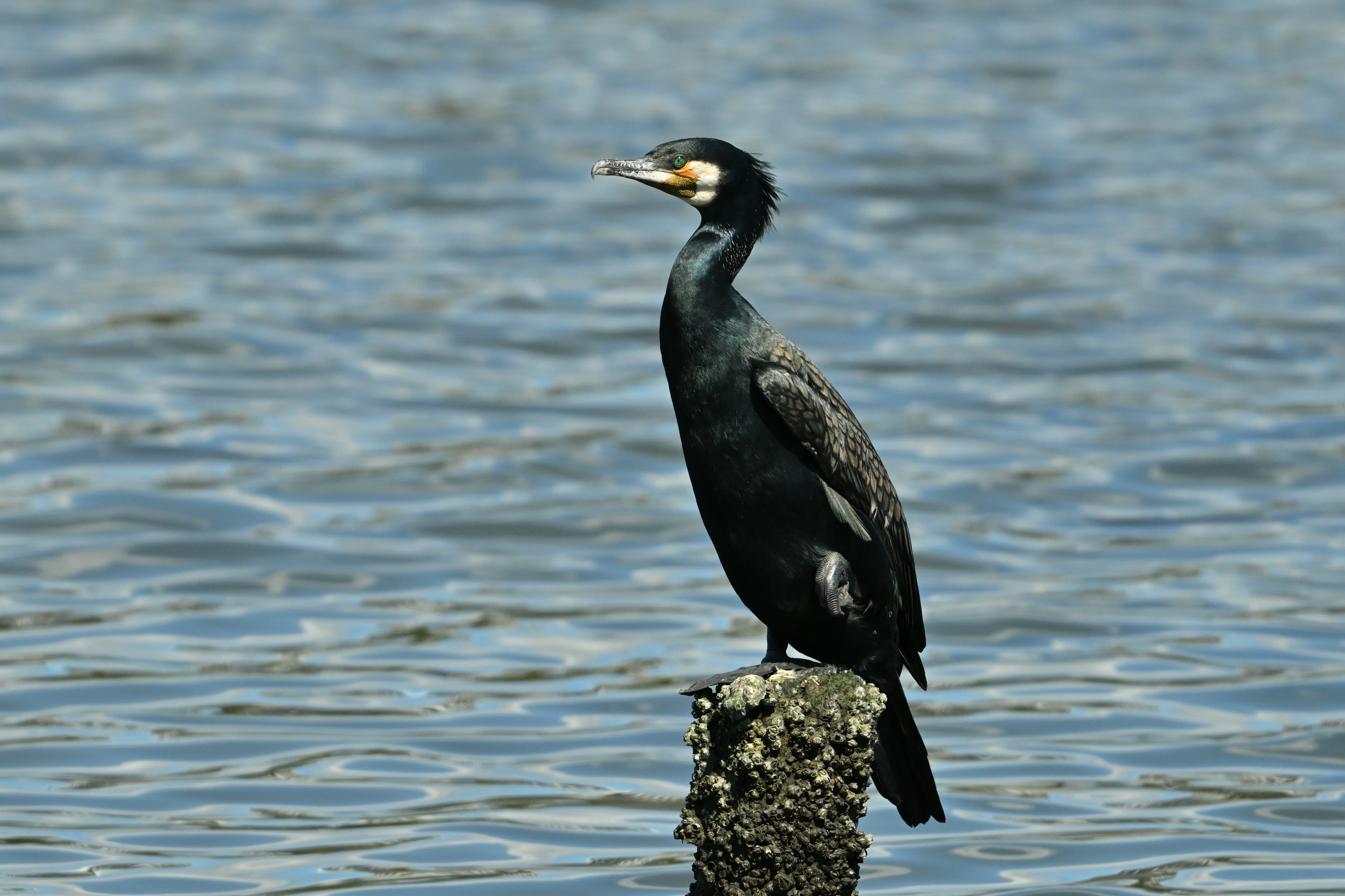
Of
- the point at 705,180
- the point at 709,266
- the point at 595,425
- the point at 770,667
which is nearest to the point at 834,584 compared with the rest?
the point at 770,667

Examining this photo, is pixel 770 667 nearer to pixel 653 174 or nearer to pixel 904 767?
pixel 904 767

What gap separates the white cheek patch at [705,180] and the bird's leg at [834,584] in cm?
111

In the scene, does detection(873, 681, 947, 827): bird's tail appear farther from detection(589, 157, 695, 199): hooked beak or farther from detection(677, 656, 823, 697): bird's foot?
detection(589, 157, 695, 199): hooked beak

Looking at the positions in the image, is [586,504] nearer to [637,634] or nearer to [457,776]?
[637,634]

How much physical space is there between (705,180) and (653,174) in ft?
0.54

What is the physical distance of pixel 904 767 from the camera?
19.7ft

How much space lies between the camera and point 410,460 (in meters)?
15.8

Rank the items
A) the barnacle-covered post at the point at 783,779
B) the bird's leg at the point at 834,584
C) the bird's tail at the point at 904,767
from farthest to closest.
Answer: the bird's tail at the point at 904,767, the bird's leg at the point at 834,584, the barnacle-covered post at the point at 783,779

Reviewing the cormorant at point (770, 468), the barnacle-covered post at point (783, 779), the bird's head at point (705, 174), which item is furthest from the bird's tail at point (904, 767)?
the bird's head at point (705, 174)

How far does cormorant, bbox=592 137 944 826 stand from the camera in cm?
584

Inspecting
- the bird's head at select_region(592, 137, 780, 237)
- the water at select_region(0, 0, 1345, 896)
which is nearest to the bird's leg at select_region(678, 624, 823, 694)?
the bird's head at select_region(592, 137, 780, 237)

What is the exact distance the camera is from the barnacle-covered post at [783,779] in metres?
5.36

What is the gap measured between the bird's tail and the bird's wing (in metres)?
0.26

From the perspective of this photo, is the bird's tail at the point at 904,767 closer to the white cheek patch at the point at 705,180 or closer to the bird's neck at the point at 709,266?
the bird's neck at the point at 709,266
